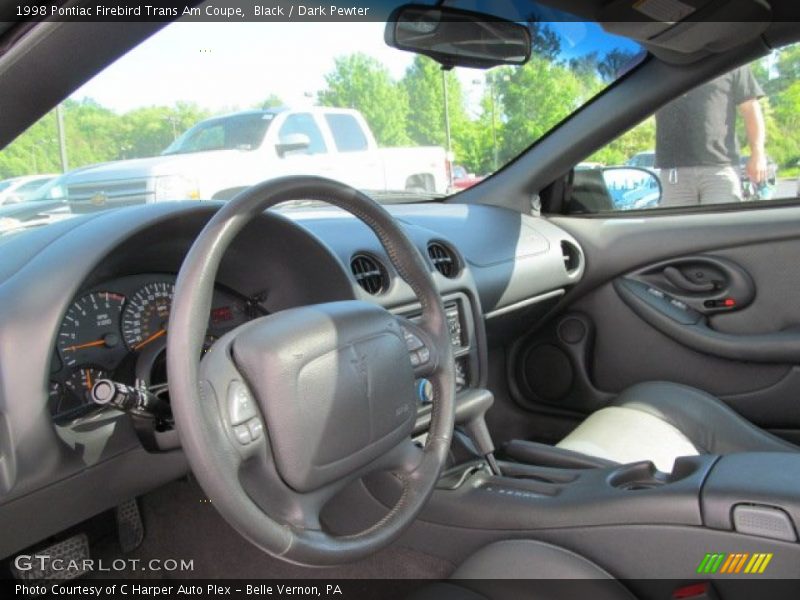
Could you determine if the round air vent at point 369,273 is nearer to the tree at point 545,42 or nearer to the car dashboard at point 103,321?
the car dashboard at point 103,321

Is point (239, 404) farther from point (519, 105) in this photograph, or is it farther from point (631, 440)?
point (519, 105)

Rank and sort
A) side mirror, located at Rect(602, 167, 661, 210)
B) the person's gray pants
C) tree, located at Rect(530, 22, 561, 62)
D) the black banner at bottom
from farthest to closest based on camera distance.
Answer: side mirror, located at Rect(602, 167, 661, 210)
the person's gray pants
tree, located at Rect(530, 22, 561, 62)
the black banner at bottom

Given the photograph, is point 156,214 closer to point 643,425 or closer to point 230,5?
point 230,5

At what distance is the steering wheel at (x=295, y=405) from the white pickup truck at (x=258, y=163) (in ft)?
0.77

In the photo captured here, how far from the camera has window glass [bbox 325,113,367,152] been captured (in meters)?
4.15

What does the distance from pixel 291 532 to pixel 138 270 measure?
2.41ft

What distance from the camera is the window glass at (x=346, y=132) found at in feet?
13.6

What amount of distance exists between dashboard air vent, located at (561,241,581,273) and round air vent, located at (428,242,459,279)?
758 millimetres

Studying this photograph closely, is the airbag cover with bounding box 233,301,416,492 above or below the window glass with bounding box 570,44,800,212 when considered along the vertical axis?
below

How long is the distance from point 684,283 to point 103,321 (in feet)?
7.42

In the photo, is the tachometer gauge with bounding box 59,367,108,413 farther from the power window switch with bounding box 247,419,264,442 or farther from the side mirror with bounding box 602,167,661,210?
the side mirror with bounding box 602,167,661,210

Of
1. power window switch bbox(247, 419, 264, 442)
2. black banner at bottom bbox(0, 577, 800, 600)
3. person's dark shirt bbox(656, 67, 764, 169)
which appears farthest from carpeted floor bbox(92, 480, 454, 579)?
person's dark shirt bbox(656, 67, 764, 169)

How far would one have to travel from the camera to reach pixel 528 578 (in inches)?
58.5

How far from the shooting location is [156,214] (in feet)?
4.92
